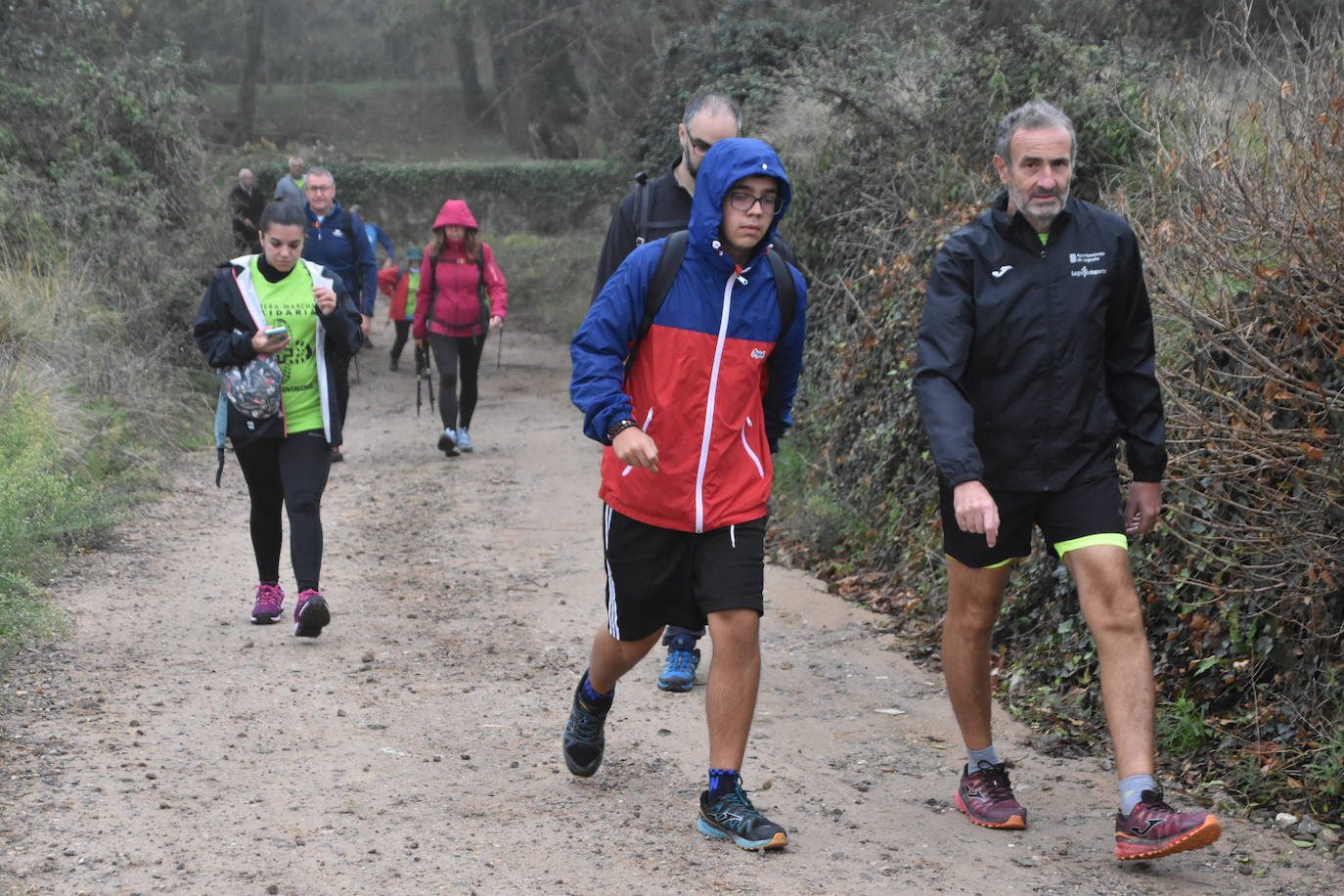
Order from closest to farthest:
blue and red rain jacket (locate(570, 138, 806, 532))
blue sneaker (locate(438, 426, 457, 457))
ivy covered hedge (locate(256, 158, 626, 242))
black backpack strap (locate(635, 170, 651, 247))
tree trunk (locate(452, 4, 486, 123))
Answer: blue and red rain jacket (locate(570, 138, 806, 532)) < black backpack strap (locate(635, 170, 651, 247)) < blue sneaker (locate(438, 426, 457, 457)) < ivy covered hedge (locate(256, 158, 626, 242)) < tree trunk (locate(452, 4, 486, 123))

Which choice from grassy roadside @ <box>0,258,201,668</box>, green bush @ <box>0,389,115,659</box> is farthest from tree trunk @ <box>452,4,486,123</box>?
green bush @ <box>0,389,115,659</box>

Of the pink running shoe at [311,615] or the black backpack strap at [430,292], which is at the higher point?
the black backpack strap at [430,292]

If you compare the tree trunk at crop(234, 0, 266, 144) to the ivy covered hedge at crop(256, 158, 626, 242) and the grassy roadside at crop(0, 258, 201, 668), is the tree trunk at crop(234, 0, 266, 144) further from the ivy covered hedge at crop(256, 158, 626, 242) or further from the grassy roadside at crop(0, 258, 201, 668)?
the grassy roadside at crop(0, 258, 201, 668)

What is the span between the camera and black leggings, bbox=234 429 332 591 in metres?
6.95

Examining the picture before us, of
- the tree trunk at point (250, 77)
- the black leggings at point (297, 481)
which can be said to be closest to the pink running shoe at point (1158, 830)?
the black leggings at point (297, 481)

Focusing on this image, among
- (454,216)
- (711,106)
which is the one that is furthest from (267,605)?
(454,216)

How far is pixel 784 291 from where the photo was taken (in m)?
4.61

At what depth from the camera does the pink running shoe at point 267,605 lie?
7.26 metres

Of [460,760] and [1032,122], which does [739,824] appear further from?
[1032,122]

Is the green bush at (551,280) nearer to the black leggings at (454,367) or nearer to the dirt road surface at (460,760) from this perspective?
the black leggings at (454,367)

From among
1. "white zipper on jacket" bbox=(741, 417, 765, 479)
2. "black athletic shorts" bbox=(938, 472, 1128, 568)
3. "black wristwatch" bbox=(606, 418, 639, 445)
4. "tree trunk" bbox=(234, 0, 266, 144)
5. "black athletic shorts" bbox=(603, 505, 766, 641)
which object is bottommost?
"black athletic shorts" bbox=(603, 505, 766, 641)

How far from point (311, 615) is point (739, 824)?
3005 mm

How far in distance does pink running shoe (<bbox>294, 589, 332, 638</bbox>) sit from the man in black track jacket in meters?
3.38

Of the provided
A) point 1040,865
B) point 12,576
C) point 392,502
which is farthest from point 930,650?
point 392,502
